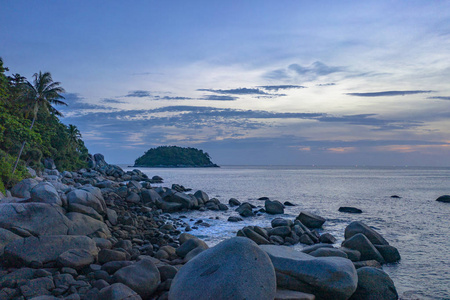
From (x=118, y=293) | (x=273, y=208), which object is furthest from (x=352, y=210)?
(x=118, y=293)

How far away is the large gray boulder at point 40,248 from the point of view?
30.2 ft

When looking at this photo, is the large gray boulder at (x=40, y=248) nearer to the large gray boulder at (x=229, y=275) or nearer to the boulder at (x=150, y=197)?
the large gray boulder at (x=229, y=275)

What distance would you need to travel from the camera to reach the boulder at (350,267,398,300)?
8695 millimetres

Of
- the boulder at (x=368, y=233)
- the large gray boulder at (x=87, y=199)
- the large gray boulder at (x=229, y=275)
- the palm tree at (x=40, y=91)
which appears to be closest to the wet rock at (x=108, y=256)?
the large gray boulder at (x=229, y=275)

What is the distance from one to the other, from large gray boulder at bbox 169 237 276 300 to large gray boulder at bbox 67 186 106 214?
959 cm

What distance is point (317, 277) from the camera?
7980 millimetres

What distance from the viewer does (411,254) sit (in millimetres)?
14266

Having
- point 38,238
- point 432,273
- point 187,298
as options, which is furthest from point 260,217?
point 187,298

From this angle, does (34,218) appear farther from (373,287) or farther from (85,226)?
(373,287)

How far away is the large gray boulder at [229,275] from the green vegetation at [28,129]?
793 inches

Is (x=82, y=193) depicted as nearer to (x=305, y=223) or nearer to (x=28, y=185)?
(x=28, y=185)

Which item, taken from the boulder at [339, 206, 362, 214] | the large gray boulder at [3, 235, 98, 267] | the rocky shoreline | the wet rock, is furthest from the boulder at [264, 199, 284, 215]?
the large gray boulder at [3, 235, 98, 267]

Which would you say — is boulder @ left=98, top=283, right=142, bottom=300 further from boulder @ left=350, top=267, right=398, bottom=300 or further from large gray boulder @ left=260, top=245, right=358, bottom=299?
boulder @ left=350, top=267, right=398, bottom=300

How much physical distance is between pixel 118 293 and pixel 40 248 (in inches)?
157
